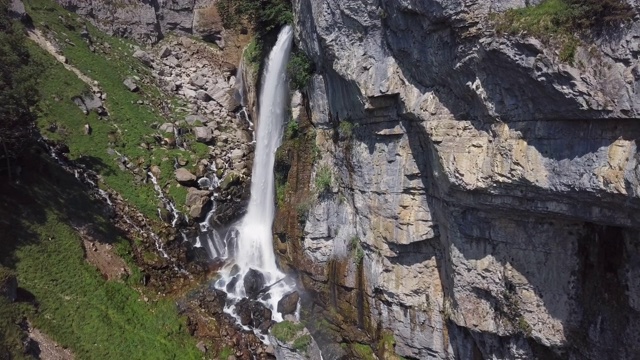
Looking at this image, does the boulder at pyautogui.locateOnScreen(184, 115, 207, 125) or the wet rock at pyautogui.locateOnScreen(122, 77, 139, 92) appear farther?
the wet rock at pyautogui.locateOnScreen(122, 77, 139, 92)

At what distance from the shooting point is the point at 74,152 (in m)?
26.0

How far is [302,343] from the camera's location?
59.3 ft

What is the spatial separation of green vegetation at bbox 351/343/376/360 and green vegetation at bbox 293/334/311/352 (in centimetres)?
187

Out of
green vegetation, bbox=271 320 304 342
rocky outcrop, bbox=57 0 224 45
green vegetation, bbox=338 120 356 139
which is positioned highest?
rocky outcrop, bbox=57 0 224 45

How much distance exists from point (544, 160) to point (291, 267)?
1373 centimetres

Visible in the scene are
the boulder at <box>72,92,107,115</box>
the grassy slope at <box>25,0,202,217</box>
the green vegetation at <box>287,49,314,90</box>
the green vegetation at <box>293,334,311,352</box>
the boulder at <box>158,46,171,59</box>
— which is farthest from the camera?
the boulder at <box>158,46,171,59</box>

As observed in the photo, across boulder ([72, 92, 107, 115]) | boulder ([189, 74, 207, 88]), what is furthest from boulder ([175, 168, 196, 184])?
boulder ([189, 74, 207, 88])

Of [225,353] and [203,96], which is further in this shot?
[203,96]

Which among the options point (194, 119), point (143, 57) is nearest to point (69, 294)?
point (194, 119)

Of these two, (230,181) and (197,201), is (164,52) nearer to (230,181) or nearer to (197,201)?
(230,181)

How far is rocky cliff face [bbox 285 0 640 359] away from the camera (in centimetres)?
974

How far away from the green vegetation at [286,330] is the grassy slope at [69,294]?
11.3ft

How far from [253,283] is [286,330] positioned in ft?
12.0

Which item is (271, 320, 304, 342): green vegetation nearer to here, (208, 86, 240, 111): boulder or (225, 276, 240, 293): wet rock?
(225, 276, 240, 293): wet rock
